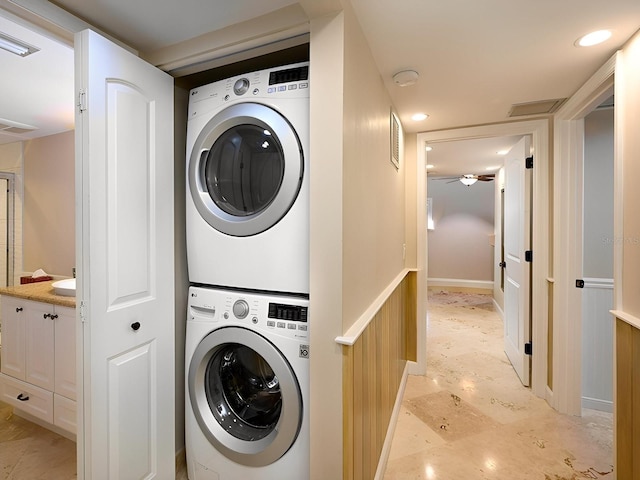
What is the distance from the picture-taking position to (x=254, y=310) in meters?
1.32

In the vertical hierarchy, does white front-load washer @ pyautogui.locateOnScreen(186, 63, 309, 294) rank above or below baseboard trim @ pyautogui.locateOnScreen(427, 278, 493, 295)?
above

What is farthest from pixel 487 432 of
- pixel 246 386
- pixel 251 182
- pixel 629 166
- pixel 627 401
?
pixel 251 182

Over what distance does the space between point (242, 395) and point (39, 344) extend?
1428 mm

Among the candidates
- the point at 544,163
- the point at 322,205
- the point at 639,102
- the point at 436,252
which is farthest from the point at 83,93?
the point at 436,252

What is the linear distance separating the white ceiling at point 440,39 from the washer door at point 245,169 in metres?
0.39

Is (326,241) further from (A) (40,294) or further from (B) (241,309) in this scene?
(A) (40,294)

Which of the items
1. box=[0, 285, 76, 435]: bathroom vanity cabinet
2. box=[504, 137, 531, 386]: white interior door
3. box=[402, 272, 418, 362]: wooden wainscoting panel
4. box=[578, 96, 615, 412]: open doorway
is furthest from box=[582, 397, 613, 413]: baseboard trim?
box=[0, 285, 76, 435]: bathroom vanity cabinet

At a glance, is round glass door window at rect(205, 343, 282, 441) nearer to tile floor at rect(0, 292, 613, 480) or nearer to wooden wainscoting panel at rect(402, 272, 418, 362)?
tile floor at rect(0, 292, 613, 480)

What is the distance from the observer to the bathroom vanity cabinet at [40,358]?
1812 mm

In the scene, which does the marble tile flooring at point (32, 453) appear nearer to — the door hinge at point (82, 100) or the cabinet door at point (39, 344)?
the cabinet door at point (39, 344)

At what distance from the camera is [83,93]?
1134mm

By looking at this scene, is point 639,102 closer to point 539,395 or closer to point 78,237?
point 539,395

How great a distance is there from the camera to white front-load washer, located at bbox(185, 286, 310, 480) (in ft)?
4.07

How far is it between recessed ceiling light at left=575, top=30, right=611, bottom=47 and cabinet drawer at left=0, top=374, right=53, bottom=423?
11.1 feet
